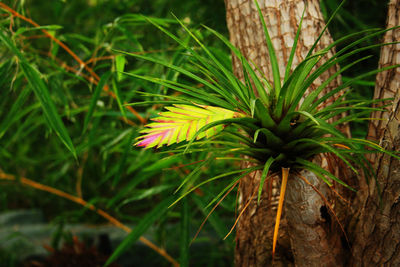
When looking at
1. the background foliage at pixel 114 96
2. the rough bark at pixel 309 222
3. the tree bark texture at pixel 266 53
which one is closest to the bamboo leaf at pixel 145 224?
the background foliage at pixel 114 96

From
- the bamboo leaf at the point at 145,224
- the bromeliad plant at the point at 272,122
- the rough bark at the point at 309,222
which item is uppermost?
the bromeliad plant at the point at 272,122

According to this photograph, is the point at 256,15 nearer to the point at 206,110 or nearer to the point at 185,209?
the point at 206,110

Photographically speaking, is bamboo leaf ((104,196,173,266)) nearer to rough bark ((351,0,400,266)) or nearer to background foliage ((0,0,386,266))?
background foliage ((0,0,386,266))

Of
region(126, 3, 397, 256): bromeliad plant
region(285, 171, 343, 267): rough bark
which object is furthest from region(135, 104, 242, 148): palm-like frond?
region(285, 171, 343, 267): rough bark

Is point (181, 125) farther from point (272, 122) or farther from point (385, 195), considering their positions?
point (385, 195)

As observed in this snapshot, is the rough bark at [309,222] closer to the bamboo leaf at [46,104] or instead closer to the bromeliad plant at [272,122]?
the bromeliad plant at [272,122]

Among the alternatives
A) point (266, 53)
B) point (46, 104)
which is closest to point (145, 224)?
point (46, 104)

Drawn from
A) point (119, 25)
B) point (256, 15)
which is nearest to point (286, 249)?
point (256, 15)
